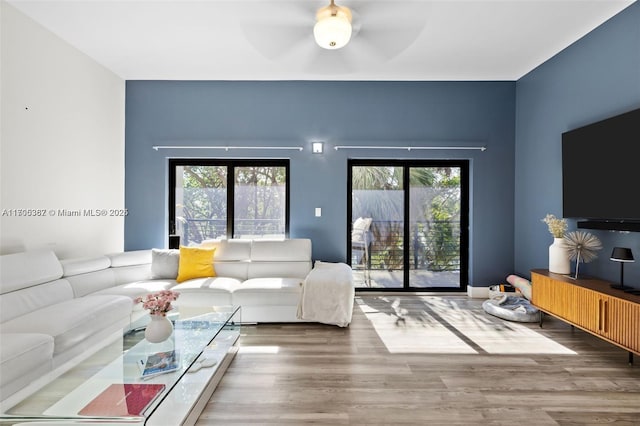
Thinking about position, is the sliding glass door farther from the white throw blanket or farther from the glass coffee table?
the glass coffee table

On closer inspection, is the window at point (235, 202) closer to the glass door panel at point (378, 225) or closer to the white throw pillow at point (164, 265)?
the white throw pillow at point (164, 265)

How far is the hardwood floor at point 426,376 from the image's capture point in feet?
6.05

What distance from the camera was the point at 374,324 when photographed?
10.7ft

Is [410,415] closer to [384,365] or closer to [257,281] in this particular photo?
[384,365]

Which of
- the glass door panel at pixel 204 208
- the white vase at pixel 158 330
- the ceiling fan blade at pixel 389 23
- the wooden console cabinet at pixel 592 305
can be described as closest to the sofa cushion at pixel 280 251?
the glass door panel at pixel 204 208

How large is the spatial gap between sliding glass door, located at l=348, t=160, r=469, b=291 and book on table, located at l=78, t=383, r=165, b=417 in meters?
3.13

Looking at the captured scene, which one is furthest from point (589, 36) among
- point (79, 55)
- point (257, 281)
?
point (79, 55)

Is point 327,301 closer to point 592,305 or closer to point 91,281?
point 592,305

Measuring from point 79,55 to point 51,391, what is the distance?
140 inches

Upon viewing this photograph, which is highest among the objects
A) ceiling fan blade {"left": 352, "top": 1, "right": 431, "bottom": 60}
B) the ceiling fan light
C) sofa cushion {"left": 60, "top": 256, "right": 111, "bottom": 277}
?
ceiling fan blade {"left": 352, "top": 1, "right": 431, "bottom": 60}

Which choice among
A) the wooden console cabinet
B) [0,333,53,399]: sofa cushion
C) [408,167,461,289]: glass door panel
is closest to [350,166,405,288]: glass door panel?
[408,167,461,289]: glass door panel

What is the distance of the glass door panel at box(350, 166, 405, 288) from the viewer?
14.5ft

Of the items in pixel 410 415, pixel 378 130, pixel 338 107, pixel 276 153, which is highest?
pixel 338 107

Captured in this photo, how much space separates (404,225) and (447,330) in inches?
64.3
